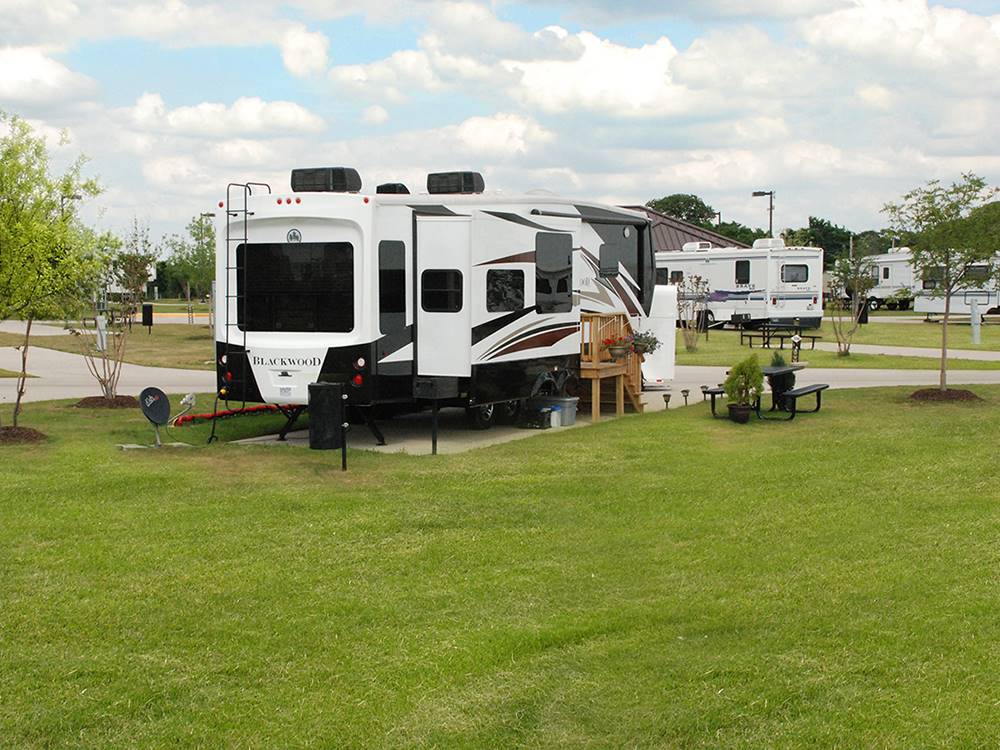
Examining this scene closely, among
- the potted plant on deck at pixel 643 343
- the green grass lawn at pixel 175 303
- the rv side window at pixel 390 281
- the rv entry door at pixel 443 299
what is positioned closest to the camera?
the rv side window at pixel 390 281

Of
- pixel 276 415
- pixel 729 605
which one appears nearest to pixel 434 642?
pixel 729 605

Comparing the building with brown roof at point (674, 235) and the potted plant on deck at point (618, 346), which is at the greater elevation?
the building with brown roof at point (674, 235)

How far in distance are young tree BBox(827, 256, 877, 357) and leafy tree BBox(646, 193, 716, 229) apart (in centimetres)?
3929

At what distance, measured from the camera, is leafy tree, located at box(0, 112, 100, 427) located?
12477 mm

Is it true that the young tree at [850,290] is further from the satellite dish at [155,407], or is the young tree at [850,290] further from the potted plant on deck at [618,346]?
the satellite dish at [155,407]

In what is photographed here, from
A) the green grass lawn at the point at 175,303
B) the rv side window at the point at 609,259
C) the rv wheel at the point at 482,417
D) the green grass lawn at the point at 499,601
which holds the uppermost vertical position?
the green grass lawn at the point at 175,303

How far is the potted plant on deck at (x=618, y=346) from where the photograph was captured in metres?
16.2

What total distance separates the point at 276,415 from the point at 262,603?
8850 mm

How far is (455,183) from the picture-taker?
14.8 meters

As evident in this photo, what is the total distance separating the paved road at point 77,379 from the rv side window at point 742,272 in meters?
18.2

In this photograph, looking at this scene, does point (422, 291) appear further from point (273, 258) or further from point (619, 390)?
point (619, 390)

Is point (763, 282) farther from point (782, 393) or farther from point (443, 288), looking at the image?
point (443, 288)

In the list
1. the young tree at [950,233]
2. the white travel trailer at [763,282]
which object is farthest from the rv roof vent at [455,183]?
the white travel trailer at [763,282]

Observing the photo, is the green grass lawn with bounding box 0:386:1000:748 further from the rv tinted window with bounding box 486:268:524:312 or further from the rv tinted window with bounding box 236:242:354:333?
the rv tinted window with bounding box 486:268:524:312
